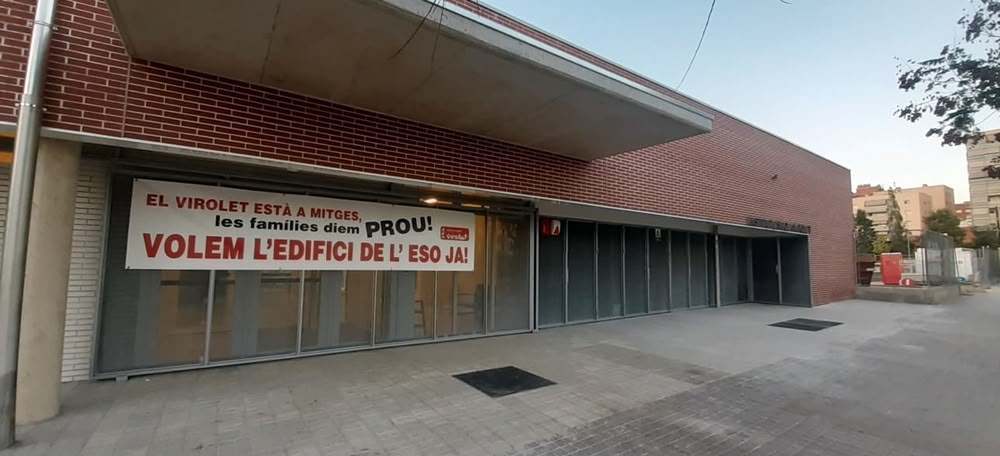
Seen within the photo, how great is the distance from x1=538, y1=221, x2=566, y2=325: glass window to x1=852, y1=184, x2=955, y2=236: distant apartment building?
95592mm

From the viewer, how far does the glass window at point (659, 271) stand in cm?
1204

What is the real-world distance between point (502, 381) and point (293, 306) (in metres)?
3.53

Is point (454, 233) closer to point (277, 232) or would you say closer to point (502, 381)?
point (277, 232)

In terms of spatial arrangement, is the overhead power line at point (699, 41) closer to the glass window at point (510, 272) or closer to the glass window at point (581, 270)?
the glass window at point (510, 272)

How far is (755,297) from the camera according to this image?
15.4 metres

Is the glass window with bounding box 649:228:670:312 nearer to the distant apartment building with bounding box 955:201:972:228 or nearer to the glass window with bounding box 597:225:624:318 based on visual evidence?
the glass window with bounding box 597:225:624:318

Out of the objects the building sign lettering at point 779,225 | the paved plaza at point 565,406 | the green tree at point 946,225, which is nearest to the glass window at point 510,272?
the paved plaza at point 565,406

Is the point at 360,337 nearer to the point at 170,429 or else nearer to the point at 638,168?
the point at 170,429

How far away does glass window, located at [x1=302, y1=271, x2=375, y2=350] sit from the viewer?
661 centimetres

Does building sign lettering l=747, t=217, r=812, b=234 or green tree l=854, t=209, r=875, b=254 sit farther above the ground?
green tree l=854, t=209, r=875, b=254

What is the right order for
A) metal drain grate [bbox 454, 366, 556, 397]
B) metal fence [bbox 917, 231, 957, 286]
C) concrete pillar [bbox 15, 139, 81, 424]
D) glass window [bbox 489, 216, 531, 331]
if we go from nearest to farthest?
concrete pillar [bbox 15, 139, 81, 424], metal drain grate [bbox 454, 366, 556, 397], glass window [bbox 489, 216, 531, 331], metal fence [bbox 917, 231, 957, 286]

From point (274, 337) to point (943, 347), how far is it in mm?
12240

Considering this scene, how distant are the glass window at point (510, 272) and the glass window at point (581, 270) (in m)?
1.64

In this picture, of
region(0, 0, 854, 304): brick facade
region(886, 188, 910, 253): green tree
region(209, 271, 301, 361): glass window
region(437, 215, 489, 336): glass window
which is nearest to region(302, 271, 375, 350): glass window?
region(209, 271, 301, 361): glass window
